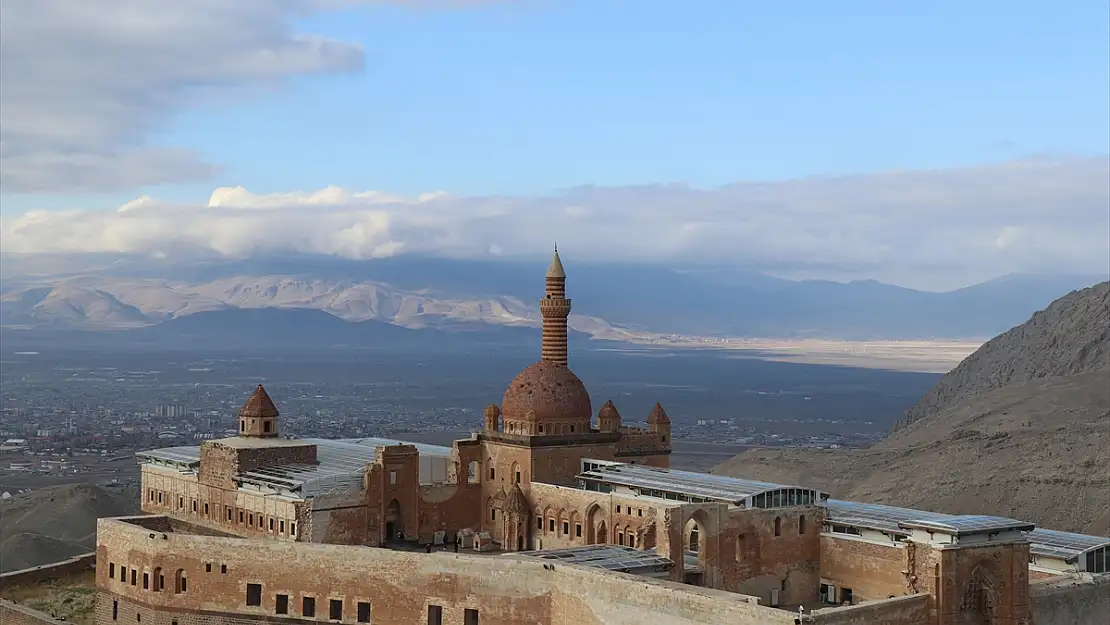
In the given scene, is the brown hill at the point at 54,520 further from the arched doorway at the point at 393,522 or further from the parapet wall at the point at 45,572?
the arched doorway at the point at 393,522

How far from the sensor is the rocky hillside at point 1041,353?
4889 inches

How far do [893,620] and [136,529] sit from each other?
97.1 ft

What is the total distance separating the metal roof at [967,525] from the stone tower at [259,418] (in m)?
29.6

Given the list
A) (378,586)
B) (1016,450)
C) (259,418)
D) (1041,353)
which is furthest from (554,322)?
(1041,353)

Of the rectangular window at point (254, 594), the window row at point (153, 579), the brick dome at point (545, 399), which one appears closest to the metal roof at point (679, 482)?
the brick dome at point (545, 399)

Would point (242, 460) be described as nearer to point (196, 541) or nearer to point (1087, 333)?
point (196, 541)

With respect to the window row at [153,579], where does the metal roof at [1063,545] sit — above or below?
above

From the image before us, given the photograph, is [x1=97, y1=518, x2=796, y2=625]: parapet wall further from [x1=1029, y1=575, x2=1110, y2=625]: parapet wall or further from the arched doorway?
[x1=1029, y1=575, x2=1110, y2=625]: parapet wall

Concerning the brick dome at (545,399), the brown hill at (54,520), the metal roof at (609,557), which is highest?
the brick dome at (545,399)

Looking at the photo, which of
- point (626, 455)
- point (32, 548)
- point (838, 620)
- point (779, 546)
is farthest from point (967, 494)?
point (32, 548)

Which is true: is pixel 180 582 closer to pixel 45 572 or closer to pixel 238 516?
pixel 238 516

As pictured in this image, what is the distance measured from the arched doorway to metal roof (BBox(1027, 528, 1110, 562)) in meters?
24.7

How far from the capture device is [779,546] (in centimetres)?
5372

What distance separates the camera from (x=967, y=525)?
46.7 meters
